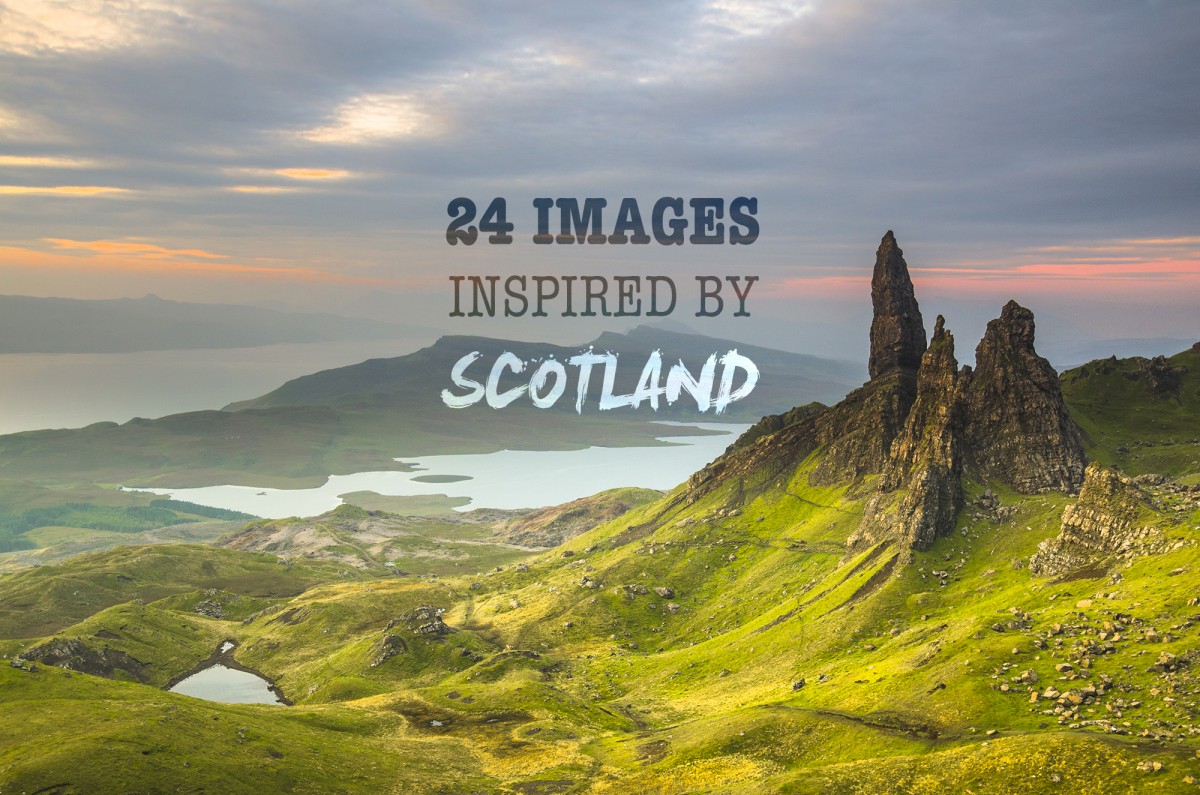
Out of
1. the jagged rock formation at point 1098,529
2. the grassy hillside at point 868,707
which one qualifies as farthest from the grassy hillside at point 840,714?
the jagged rock formation at point 1098,529

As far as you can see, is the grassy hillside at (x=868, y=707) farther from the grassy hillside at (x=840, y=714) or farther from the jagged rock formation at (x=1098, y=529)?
the jagged rock formation at (x=1098, y=529)

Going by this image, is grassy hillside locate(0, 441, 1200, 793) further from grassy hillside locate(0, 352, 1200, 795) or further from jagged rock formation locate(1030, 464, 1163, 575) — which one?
jagged rock formation locate(1030, 464, 1163, 575)

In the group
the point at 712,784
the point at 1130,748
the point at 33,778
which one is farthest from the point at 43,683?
the point at 1130,748

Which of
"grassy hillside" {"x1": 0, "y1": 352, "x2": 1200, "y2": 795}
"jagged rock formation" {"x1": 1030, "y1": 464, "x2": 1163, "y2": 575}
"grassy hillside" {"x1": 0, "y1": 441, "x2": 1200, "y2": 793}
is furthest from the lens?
"jagged rock formation" {"x1": 1030, "y1": 464, "x2": 1163, "y2": 575}

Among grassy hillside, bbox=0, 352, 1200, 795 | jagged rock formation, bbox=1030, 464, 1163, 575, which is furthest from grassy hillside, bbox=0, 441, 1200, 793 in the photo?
jagged rock formation, bbox=1030, 464, 1163, 575

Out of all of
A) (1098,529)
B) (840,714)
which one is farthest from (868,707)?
(1098,529)

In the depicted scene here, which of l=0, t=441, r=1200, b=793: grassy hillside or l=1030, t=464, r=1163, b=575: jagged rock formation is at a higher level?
l=1030, t=464, r=1163, b=575: jagged rock formation

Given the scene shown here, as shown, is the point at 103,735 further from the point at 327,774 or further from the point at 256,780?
the point at 327,774

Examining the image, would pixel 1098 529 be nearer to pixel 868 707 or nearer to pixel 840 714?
pixel 868 707

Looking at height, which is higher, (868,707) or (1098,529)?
(1098,529)
